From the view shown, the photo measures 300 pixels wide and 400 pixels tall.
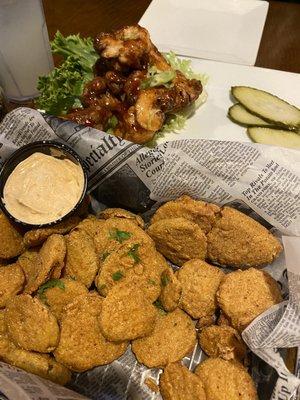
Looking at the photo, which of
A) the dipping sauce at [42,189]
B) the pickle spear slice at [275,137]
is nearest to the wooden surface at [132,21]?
the pickle spear slice at [275,137]

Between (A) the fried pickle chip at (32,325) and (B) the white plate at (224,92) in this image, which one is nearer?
(A) the fried pickle chip at (32,325)

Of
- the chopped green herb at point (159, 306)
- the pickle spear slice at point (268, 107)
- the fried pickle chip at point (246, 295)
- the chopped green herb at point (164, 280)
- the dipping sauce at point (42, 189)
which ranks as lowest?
the chopped green herb at point (159, 306)

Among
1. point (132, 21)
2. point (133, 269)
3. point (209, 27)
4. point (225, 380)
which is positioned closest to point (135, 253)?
point (133, 269)

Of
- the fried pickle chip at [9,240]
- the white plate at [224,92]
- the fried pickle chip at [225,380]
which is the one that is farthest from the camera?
the white plate at [224,92]

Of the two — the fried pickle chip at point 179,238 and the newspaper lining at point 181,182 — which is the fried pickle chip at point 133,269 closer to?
the fried pickle chip at point 179,238

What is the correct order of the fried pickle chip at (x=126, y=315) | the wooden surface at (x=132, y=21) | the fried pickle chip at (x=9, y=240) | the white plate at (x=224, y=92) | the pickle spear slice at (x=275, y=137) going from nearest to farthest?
1. the fried pickle chip at (x=126, y=315)
2. the fried pickle chip at (x=9, y=240)
3. the pickle spear slice at (x=275, y=137)
4. the white plate at (x=224, y=92)
5. the wooden surface at (x=132, y=21)

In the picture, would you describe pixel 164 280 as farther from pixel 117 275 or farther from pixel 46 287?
pixel 46 287

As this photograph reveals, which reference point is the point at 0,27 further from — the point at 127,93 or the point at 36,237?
the point at 36,237

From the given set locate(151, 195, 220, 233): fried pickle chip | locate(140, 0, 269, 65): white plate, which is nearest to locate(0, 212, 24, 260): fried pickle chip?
locate(151, 195, 220, 233): fried pickle chip
